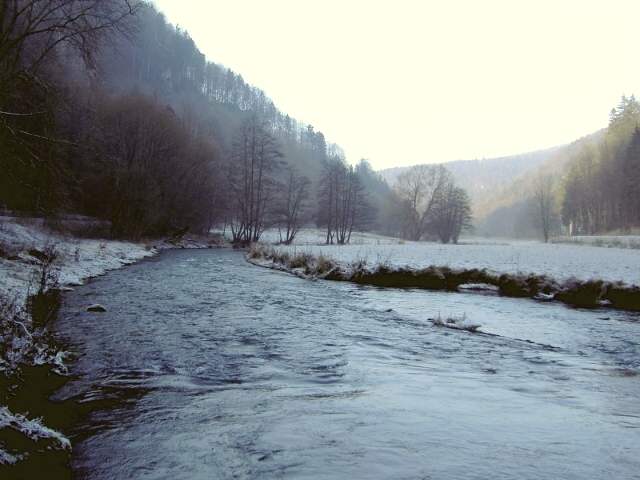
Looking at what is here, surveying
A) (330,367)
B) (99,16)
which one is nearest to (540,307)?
(330,367)

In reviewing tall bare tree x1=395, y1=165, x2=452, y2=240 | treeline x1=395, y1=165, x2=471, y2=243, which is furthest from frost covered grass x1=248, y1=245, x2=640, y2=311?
tall bare tree x1=395, y1=165, x2=452, y2=240

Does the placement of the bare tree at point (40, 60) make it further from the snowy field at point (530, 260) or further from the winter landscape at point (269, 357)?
the snowy field at point (530, 260)

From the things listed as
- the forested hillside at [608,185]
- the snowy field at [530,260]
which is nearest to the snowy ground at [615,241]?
the snowy field at [530,260]

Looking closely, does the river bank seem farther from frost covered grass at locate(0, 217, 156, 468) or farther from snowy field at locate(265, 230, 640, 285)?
snowy field at locate(265, 230, 640, 285)

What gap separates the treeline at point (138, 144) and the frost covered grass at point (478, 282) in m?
10.5

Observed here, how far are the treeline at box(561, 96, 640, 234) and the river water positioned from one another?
178 feet

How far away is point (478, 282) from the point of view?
15.2 m

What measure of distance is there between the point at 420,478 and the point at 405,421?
1.05 meters

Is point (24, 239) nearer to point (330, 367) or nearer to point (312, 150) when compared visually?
point (330, 367)

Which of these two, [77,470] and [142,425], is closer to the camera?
[77,470]

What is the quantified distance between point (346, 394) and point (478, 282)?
39.2ft

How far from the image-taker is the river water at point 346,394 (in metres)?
3.07

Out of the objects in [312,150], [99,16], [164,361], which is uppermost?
[312,150]

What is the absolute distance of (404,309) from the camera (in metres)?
10.9
